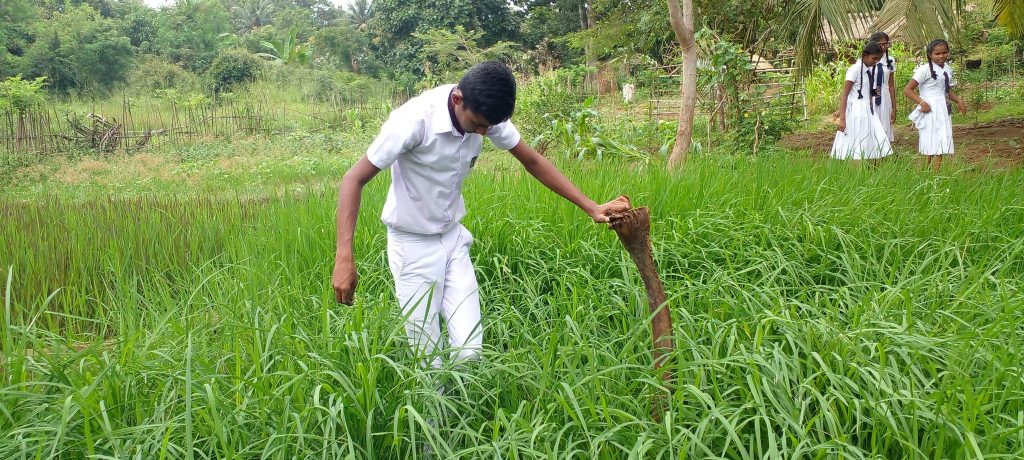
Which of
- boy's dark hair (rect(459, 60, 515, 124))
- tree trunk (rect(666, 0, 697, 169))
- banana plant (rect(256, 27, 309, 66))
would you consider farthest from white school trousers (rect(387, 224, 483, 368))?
banana plant (rect(256, 27, 309, 66))

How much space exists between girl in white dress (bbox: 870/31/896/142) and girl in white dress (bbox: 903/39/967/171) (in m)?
0.14

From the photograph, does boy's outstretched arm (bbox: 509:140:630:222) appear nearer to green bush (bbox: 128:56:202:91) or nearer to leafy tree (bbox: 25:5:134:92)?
green bush (bbox: 128:56:202:91)

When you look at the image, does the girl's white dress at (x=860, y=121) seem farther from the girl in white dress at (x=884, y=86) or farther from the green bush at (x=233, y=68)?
the green bush at (x=233, y=68)

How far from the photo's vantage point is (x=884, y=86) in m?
6.22

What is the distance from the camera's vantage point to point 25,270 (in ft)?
13.6

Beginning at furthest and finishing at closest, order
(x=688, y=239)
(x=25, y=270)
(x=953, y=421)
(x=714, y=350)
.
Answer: (x=25, y=270) < (x=688, y=239) < (x=714, y=350) < (x=953, y=421)

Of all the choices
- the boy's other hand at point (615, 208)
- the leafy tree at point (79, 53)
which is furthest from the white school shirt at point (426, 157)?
the leafy tree at point (79, 53)

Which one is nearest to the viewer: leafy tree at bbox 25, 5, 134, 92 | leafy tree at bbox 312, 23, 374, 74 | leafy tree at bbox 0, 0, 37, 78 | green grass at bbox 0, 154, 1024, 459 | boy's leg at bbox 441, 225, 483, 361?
green grass at bbox 0, 154, 1024, 459

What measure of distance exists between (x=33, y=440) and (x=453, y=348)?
1088mm

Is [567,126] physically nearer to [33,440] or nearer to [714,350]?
[714,350]

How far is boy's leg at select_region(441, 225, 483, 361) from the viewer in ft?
8.41

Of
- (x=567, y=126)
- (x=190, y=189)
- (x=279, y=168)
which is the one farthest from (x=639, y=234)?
(x=279, y=168)

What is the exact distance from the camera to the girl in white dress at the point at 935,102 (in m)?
6.26

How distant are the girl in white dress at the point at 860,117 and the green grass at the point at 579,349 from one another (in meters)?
1.71
